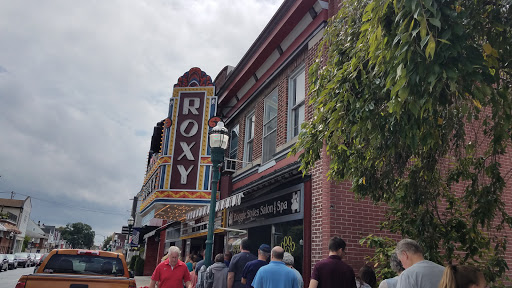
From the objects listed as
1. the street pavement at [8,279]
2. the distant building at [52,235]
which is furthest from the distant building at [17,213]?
the distant building at [52,235]

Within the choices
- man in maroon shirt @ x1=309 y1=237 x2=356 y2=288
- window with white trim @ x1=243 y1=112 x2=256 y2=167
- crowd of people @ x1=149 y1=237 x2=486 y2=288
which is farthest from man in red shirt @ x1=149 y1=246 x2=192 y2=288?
window with white trim @ x1=243 y1=112 x2=256 y2=167

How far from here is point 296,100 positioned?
35.0ft

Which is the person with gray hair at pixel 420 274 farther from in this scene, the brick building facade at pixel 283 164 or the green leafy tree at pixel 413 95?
the brick building facade at pixel 283 164

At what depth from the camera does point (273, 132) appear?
38.2ft

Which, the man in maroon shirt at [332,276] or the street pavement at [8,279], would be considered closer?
the man in maroon shirt at [332,276]

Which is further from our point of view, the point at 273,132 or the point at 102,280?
the point at 273,132

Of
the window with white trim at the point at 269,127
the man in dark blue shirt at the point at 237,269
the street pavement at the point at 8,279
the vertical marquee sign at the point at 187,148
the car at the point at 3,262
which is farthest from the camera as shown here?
the car at the point at 3,262

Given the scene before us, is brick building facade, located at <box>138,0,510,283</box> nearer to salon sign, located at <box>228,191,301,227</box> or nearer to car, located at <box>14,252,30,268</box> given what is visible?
salon sign, located at <box>228,191,301,227</box>

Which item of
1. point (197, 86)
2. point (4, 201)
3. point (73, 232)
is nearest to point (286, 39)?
point (197, 86)

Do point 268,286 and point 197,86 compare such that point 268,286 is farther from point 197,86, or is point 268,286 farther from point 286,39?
point 197,86

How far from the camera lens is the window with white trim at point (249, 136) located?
1355 centimetres

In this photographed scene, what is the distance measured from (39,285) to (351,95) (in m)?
A: 5.80

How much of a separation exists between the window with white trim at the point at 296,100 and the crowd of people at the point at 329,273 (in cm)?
354

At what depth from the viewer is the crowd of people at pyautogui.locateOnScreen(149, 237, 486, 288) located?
310cm
